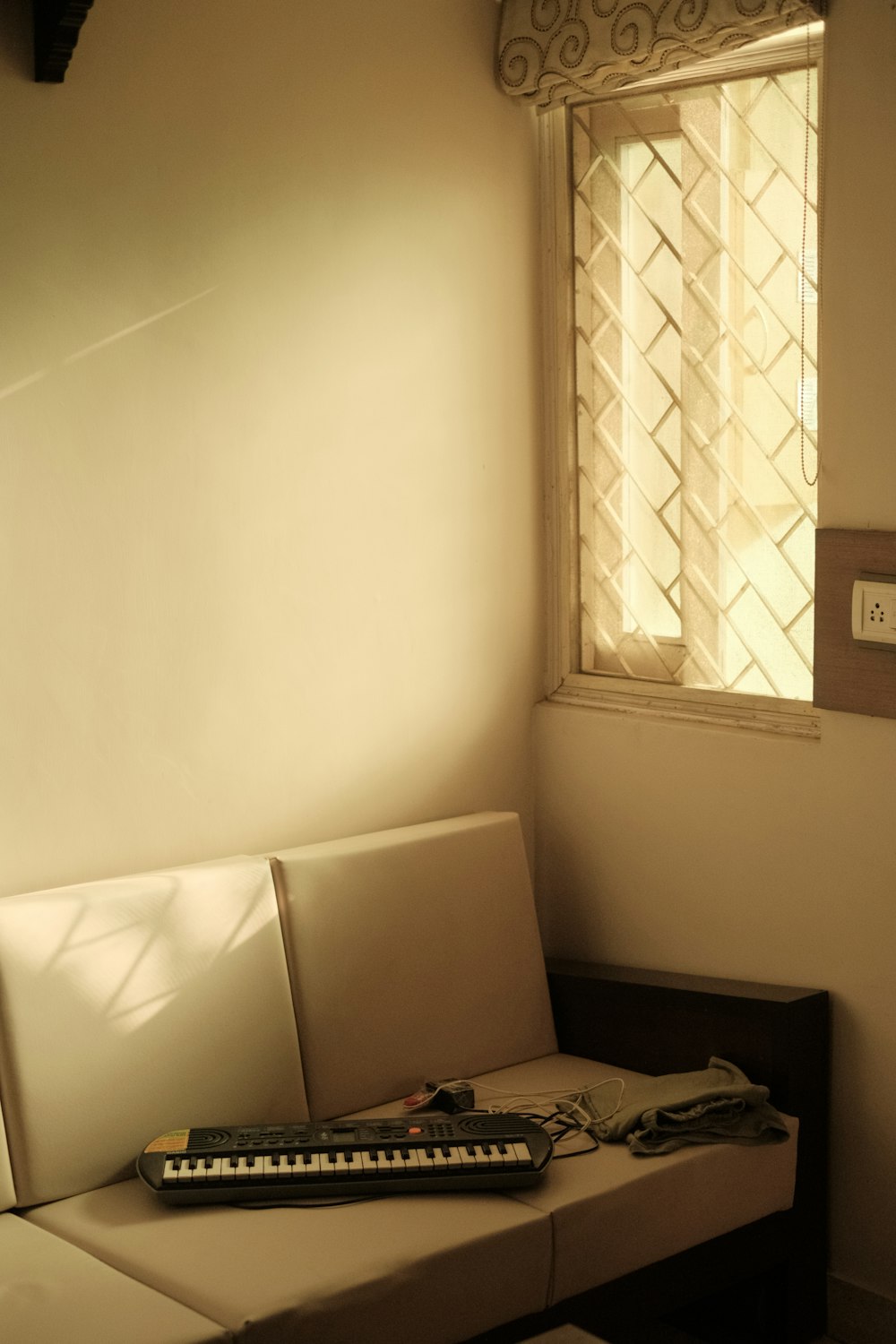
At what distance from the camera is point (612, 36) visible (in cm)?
269

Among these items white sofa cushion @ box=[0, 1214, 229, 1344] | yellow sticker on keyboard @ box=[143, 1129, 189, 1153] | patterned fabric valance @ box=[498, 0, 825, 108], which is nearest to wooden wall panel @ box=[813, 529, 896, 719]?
patterned fabric valance @ box=[498, 0, 825, 108]

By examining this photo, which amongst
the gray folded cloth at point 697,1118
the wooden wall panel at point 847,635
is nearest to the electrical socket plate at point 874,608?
the wooden wall panel at point 847,635

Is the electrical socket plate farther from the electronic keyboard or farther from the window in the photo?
the electronic keyboard

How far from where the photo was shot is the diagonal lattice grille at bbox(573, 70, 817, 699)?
2656 millimetres

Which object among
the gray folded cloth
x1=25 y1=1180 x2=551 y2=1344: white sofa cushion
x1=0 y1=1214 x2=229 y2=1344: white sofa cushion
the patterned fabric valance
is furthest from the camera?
the patterned fabric valance

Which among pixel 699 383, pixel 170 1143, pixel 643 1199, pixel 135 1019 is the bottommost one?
pixel 643 1199

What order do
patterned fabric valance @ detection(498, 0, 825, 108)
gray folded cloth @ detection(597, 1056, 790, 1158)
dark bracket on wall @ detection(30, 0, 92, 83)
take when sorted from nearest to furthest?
dark bracket on wall @ detection(30, 0, 92, 83)
gray folded cloth @ detection(597, 1056, 790, 1158)
patterned fabric valance @ detection(498, 0, 825, 108)

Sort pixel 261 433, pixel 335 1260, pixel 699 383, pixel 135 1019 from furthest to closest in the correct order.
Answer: pixel 699 383
pixel 261 433
pixel 135 1019
pixel 335 1260

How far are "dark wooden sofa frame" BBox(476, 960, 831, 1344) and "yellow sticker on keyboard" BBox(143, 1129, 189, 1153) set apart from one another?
0.81 metres

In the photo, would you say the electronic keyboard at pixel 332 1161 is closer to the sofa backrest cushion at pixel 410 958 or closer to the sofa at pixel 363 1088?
the sofa at pixel 363 1088

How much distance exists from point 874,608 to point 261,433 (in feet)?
3.68

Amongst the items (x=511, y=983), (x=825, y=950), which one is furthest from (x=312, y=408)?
(x=825, y=950)

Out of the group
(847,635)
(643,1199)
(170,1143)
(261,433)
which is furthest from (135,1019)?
(847,635)

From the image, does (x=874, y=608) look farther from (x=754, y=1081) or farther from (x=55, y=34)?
(x=55, y=34)
